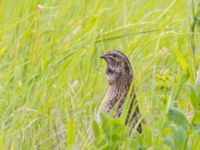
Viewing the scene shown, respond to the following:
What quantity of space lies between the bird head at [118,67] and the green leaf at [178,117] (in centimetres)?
130

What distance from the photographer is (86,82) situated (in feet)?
16.5

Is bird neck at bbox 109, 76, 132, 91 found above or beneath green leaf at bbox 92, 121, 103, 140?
above

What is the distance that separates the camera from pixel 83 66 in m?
5.31

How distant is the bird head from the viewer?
4.55 m

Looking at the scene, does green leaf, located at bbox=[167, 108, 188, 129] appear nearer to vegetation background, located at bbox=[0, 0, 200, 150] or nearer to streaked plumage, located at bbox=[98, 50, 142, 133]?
vegetation background, located at bbox=[0, 0, 200, 150]

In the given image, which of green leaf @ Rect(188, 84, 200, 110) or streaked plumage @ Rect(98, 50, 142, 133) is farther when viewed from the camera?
streaked plumage @ Rect(98, 50, 142, 133)

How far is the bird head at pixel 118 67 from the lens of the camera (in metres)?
4.55

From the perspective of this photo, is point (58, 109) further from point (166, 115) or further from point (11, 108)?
point (166, 115)

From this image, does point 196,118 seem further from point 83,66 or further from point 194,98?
point 83,66

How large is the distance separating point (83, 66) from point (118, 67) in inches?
29.5

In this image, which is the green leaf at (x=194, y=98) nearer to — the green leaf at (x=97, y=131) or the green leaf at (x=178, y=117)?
the green leaf at (x=178, y=117)

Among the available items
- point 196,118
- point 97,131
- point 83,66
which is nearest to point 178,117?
point 196,118

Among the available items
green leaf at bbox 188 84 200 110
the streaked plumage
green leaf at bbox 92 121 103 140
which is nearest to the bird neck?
the streaked plumage

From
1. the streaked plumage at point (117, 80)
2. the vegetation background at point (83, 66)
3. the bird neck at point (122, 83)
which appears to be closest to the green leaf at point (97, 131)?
the vegetation background at point (83, 66)
